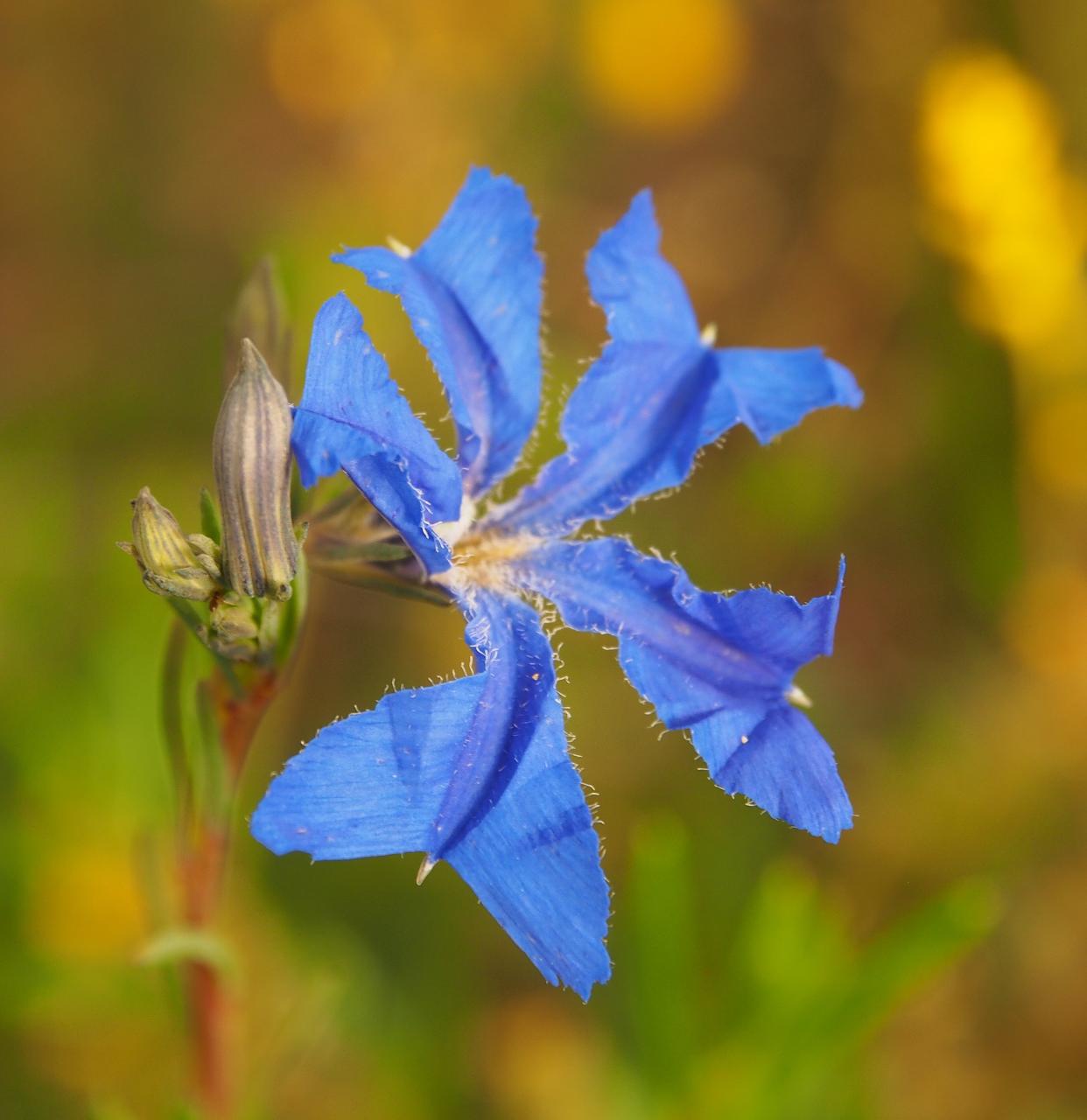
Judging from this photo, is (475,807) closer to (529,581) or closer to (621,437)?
(529,581)

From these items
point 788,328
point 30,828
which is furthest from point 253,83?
point 30,828

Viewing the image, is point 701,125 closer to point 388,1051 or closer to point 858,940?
point 858,940

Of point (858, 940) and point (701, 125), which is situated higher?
point (701, 125)

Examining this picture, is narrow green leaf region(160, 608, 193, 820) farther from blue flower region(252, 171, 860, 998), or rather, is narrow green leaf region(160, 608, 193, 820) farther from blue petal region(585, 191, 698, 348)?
blue petal region(585, 191, 698, 348)

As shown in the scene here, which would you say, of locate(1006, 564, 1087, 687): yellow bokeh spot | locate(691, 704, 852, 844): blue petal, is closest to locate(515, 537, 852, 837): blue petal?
locate(691, 704, 852, 844): blue petal

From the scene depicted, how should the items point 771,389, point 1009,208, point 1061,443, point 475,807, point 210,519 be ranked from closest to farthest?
point 475,807, point 210,519, point 771,389, point 1009,208, point 1061,443

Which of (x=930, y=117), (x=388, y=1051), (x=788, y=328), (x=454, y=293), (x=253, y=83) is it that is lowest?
(x=388, y=1051)

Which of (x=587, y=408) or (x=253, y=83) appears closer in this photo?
(x=587, y=408)

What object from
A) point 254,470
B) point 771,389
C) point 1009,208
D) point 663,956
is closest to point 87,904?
point 663,956
